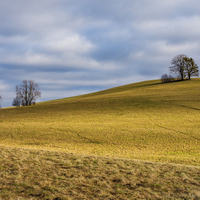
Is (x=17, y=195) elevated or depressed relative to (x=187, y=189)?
elevated

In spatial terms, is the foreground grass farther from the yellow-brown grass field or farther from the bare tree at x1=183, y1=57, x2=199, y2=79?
the bare tree at x1=183, y1=57, x2=199, y2=79

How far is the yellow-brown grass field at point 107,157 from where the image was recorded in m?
6.38

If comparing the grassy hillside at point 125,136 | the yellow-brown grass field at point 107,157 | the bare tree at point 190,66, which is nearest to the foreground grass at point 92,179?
the yellow-brown grass field at point 107,157

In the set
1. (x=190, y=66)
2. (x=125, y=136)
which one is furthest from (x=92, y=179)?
(x=190, y=66)

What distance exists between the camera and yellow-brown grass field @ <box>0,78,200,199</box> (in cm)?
638

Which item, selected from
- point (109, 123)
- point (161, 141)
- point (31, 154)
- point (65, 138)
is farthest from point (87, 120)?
point (31, 154)

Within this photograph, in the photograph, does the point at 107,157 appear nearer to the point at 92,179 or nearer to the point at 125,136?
the point at 92,179

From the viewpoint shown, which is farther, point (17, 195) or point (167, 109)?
point (167, 109)

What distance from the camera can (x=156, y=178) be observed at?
286 inches

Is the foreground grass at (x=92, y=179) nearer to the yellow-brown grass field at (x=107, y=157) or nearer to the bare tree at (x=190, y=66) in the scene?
the yellow-brown grass field at (x=107, y=157)

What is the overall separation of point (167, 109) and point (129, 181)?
20.2 m

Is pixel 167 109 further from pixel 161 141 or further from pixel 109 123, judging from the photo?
pixel 161 141

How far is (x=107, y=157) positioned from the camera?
10188mm

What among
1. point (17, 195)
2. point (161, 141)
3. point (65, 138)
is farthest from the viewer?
point (65, 138)
